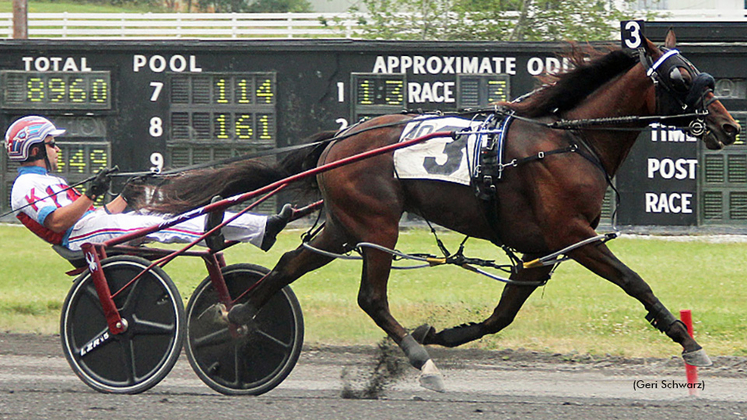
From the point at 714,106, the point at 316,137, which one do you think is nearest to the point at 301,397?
the point at 316,137

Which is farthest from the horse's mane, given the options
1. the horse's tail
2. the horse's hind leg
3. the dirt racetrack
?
the dirt racetrack

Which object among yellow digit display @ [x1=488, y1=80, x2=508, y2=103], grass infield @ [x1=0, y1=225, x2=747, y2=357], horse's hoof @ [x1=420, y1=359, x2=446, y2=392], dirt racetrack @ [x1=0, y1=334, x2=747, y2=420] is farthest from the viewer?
yellow digit display @ [x1=488, y1=80, x2=508, y2=103]

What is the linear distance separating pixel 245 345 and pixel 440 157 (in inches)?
61.6

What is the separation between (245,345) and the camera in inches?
238

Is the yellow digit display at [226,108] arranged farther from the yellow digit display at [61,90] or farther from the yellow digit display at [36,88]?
the yellow digit display at [36,88]

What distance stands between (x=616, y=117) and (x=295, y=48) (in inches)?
270

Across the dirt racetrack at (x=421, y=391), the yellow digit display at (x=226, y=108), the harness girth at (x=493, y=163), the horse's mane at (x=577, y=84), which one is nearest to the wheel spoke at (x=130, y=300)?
the dirt racetrack at (x=421, y=391)

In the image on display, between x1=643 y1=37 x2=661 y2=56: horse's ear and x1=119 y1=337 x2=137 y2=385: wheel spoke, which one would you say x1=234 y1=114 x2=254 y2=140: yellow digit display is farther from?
x1=643 y1=37 x2=661 y2=56: horse's ear

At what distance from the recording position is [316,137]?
258 inches

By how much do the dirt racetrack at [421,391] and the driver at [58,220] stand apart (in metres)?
0.90

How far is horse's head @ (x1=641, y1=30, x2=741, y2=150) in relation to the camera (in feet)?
18.2

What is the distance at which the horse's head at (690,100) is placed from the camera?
18.2 feet

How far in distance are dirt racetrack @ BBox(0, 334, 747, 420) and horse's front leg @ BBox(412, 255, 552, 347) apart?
12.6 inches

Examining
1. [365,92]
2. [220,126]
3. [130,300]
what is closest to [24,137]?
[130,300]
